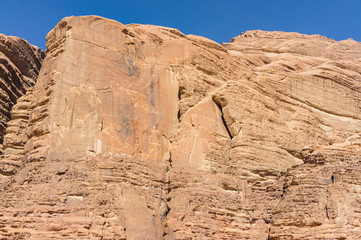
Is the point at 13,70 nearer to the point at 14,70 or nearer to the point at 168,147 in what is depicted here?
the point at 14,70

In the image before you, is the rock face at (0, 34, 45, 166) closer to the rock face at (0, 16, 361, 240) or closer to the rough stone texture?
the rough stone texture

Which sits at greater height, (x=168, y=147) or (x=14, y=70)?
(x=14, y=70)

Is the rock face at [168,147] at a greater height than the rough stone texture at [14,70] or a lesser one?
lesser

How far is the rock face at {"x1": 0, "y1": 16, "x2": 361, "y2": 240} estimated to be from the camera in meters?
25.6

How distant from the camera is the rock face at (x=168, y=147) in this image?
84.0 ft

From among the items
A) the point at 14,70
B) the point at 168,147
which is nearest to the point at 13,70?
the point at 14,70

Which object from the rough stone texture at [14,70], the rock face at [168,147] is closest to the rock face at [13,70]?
the rough stone texture at [14,70]

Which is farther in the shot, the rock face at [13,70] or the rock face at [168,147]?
the rock face at [13,70]

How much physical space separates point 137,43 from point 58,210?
523 inches

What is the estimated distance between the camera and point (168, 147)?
3177 centimetres

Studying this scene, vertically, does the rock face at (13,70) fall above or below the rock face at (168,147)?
above

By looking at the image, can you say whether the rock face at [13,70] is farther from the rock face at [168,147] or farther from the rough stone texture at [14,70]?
the rock face at [168,147]

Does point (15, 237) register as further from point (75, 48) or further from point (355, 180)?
point (355, 180)

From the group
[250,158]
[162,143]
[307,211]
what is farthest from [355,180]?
[162,143]
